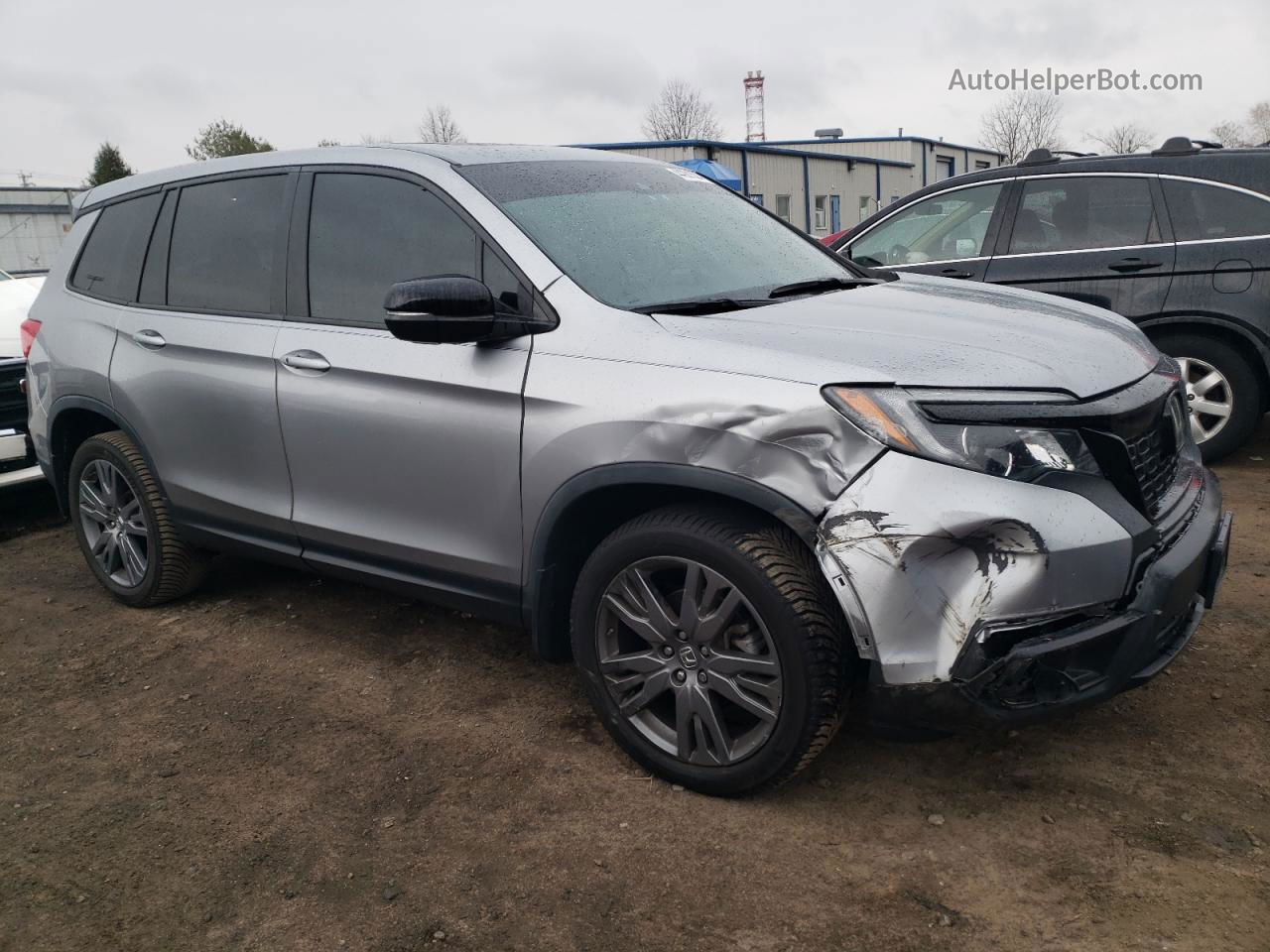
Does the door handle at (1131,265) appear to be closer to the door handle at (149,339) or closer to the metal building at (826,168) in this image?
the door handle at (149,339)

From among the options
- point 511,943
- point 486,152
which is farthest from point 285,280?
point 511,943

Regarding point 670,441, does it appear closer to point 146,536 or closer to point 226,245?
point 226,245

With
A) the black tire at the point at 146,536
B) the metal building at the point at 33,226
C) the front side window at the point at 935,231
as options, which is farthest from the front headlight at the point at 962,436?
the metal building at the point at 33,226

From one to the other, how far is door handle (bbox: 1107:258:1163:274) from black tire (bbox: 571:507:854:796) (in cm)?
418

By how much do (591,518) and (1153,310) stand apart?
418cm

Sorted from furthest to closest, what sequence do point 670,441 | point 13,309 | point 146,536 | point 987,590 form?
point 13,309 → point 146,536 → point 670,441 → point 987,590

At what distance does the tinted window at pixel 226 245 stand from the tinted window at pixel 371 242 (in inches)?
9.5

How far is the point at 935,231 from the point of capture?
6645 mm

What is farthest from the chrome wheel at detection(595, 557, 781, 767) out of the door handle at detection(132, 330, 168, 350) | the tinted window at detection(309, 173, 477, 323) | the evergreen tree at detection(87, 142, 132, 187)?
the evergreen tree at detection(87, 142, 132, 187)

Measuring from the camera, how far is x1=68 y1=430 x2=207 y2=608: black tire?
4391mm

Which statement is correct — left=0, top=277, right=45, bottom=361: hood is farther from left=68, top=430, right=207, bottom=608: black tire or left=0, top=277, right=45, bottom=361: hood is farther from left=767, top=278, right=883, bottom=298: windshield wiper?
left=767, top=278, right=883, bottom=298: windshield wiper

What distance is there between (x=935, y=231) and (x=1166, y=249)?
134cm

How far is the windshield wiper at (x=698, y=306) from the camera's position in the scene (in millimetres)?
2988

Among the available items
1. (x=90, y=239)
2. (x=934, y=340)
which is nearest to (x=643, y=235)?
(x=934, y=340)
